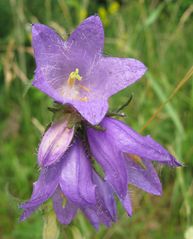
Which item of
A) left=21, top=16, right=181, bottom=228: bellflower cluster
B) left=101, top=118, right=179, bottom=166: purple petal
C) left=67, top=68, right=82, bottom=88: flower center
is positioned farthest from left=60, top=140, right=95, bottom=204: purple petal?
left=67, top=68, right=82, bottom=88: flower center

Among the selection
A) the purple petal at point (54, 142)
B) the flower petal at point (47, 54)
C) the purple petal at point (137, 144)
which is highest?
the flower petal at point (47, 54)

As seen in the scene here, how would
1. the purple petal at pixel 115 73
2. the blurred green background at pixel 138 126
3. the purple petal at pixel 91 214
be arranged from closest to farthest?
the purple petal at pixel 115 73 → the purple petal at pixel 91 214 → the blurred green background at pixel 138 126

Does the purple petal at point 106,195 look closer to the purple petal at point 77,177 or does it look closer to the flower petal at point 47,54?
the purple petal at point 77,177

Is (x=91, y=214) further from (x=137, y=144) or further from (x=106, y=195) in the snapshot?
(x=137, y=144)

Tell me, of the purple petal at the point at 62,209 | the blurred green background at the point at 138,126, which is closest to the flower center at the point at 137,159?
the purple petal at the point at 62,209

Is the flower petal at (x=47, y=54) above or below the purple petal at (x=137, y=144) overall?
above

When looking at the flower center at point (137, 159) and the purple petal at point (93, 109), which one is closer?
the purple petal at point (93, 109)

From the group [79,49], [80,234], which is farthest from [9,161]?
[79,49]

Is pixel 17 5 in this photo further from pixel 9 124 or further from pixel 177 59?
pixel 177 59
